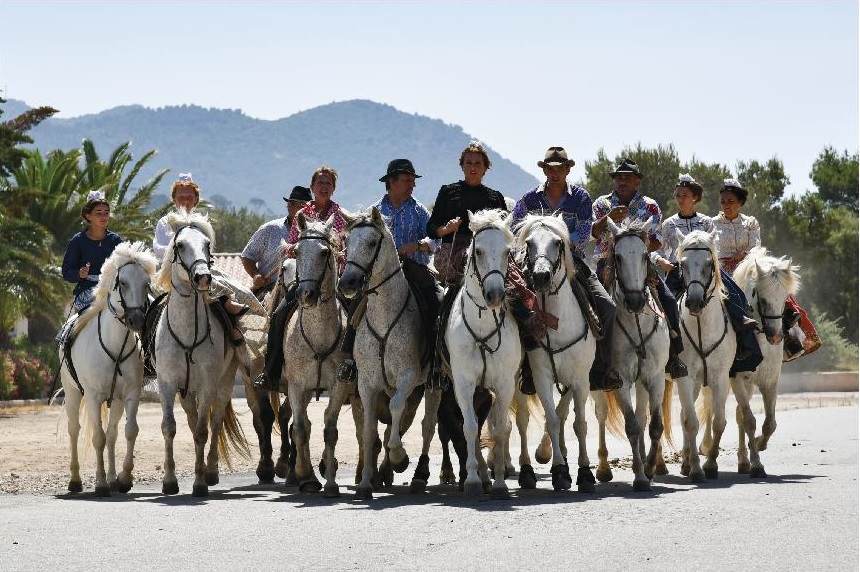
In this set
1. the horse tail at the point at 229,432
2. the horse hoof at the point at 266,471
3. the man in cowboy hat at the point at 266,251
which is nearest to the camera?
the horse hoof at the point at 266,471

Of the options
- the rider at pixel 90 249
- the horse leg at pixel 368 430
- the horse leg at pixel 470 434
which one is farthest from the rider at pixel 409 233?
the rider at pixel 90 249

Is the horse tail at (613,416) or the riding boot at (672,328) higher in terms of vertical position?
the riding boot at (672,328)

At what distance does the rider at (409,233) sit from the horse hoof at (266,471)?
259 centimetres

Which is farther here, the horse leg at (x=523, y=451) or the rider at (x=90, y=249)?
the rider at (x=90, y=249)

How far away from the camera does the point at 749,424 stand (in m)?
16.1

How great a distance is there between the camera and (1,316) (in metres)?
35.0

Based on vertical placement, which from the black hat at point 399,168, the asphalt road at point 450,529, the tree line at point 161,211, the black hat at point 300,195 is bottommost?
the asphalt road at point 450,529

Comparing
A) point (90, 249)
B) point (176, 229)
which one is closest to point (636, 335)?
point (176, 229)

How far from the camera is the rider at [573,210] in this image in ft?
46.3

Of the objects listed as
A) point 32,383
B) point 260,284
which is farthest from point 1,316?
point 260,284

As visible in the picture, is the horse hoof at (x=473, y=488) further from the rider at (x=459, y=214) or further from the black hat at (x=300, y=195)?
the black hat at (x=300, y=195)

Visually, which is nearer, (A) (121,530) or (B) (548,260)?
(A) (121,530)

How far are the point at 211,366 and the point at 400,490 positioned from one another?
2338 mm

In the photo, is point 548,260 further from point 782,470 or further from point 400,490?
point 782,470
